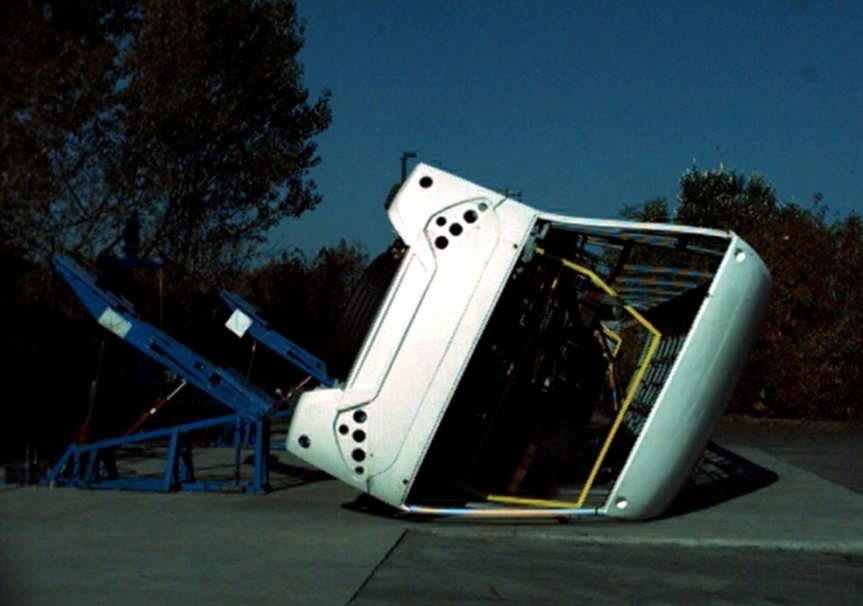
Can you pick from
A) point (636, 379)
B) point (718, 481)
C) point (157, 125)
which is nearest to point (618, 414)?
point (636, 379)

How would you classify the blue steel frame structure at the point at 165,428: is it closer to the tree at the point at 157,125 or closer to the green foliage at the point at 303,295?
the tree at the point at 157,125

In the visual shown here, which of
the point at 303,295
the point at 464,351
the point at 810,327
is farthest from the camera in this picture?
the point at 303,295

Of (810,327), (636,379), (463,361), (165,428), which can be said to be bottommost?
(165,428)

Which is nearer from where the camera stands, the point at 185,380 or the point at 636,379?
the point at 636,379

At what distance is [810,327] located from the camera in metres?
22.2

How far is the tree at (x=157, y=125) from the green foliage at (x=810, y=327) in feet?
28.8

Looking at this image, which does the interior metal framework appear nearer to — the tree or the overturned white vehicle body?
the overturned white vehicle body

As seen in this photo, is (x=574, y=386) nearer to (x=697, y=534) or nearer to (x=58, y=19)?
(x=697, y=534)

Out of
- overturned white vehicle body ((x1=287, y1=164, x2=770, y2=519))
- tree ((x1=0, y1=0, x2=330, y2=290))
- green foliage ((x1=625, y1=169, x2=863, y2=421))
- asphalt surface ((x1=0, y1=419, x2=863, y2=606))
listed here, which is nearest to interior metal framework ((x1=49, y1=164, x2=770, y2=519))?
overturned white vehicle body ((x1=287, y1=164, x2=770, y2=519))

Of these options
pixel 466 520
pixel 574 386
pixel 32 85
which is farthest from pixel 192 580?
pixel 32 85

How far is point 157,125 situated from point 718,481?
11.0m

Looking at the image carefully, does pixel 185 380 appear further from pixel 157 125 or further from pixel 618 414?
pixel 157 125

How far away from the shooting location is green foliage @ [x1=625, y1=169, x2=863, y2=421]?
21.9 m

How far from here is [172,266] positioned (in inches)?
824
